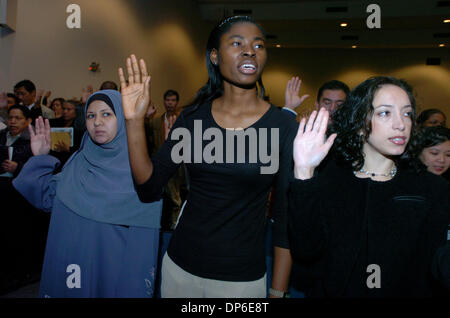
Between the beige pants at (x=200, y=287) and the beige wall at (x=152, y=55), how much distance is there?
93 centimetres

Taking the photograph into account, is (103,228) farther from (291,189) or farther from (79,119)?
Answer: (79,119)

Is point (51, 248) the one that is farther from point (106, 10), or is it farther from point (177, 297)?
point (106, 10)

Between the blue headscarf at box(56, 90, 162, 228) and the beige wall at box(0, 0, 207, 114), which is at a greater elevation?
the beige wall at box(0, 0, 207, 114)

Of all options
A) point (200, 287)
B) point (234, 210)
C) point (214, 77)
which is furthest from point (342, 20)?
point (200, 287)

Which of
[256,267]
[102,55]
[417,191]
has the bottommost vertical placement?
[256,267]

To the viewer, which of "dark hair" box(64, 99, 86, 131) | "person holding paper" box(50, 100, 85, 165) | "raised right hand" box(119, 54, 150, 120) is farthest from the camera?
"dark hair" box(64, 99, 86, 131)

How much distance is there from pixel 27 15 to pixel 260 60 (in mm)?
4401

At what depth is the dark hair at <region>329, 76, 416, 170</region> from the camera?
116 centimetres

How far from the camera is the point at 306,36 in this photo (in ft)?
35.6

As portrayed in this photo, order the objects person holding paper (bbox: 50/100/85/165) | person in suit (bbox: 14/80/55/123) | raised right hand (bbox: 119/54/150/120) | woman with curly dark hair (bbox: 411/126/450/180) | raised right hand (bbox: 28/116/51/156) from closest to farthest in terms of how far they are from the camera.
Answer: raised right hand (bbox: 119/54/150/120)
raised right hand (bbox: 28/116/51/156)
woman with curly dark hair (bbox: 411/126/450/180)
person holding paper (bbox: 50/100/85/165)
person in suit (bbox: 14/80/55/123)

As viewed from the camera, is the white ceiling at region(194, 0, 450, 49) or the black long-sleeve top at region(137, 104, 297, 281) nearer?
the black long-sleeve top at region(137, 104, 297, 281)

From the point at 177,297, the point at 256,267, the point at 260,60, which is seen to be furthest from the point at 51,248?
the point at 260,60

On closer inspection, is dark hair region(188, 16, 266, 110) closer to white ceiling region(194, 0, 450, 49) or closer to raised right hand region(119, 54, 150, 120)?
raised right hand region(119, 54, 150, 120)

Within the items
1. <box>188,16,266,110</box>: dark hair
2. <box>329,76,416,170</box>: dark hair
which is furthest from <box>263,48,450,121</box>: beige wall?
<box>329,76,416,170</box>: dark hair
